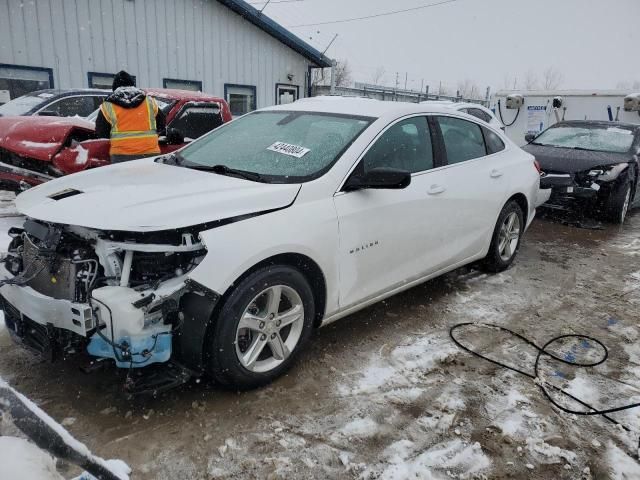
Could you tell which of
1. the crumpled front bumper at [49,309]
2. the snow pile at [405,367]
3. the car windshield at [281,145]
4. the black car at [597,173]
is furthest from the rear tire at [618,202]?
the crumpled front bumper at [49,309]

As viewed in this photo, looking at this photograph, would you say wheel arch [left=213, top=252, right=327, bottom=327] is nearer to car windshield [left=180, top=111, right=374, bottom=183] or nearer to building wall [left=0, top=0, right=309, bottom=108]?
car windshield [left=180, top=111, right=374, bottom=183]

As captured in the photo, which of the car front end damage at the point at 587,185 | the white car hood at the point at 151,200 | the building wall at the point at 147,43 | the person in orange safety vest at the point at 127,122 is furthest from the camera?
the building wall at the point at 147,43

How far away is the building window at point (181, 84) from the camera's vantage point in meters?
13.0

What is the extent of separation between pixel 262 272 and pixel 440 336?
1.68 meters

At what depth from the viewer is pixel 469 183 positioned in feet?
14.1

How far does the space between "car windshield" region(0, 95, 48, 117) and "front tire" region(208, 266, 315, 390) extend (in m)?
6.52

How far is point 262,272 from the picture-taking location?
2.80 m

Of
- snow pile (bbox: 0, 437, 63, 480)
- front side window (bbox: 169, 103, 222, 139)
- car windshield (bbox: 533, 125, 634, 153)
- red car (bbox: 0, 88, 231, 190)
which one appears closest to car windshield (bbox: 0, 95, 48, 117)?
red car (bbox: 0, 88, 231, 190)

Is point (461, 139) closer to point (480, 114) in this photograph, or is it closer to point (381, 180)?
point (381, 180)

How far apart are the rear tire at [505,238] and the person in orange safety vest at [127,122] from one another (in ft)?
12.1

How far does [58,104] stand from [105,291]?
673 centimetres

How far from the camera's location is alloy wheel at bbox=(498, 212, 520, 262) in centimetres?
506

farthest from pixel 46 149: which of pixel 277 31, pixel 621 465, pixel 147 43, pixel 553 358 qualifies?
pixel 277 31

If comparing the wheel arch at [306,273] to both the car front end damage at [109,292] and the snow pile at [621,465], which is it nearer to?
the car front end damage at [109,292]
